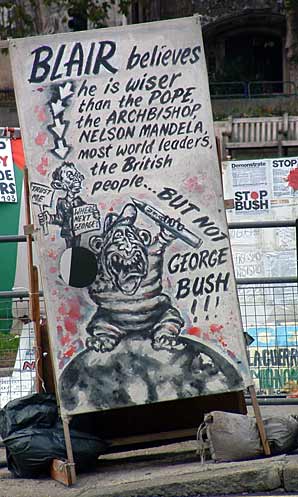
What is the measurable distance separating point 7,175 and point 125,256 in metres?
8.44

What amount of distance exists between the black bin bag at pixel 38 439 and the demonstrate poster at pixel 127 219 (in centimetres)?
32

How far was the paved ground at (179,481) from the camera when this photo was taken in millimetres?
5965

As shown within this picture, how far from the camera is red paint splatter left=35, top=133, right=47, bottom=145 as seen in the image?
641 centimetres

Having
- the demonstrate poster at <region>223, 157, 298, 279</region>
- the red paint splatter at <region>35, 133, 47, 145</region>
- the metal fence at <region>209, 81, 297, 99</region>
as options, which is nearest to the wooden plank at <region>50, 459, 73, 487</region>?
the red paint splatter at <region>35, 133, 47, 145</region>

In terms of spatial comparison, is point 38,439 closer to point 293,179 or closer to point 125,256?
point 125,256

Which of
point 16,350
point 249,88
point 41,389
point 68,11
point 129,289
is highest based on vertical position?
point 68,11

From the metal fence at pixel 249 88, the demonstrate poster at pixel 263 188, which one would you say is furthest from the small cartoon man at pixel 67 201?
the metal fence at pixel 249 88

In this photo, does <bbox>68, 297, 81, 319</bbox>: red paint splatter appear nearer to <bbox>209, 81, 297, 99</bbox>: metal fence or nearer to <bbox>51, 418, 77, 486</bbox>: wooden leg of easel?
<bbox>51, 418, 77, 486</bbox>: wooden leg of easel

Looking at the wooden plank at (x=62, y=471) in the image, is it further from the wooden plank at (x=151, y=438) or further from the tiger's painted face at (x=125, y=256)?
the tiger's painted face at (x=125, y=256)

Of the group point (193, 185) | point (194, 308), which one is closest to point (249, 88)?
point (193, 185)

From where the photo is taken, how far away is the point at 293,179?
46.8ft

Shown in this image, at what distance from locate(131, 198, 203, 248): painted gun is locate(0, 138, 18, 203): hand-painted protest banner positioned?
27.2ft

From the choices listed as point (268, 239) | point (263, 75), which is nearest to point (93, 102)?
point (268, 239)

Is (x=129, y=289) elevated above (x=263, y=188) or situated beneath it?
situated beneath
